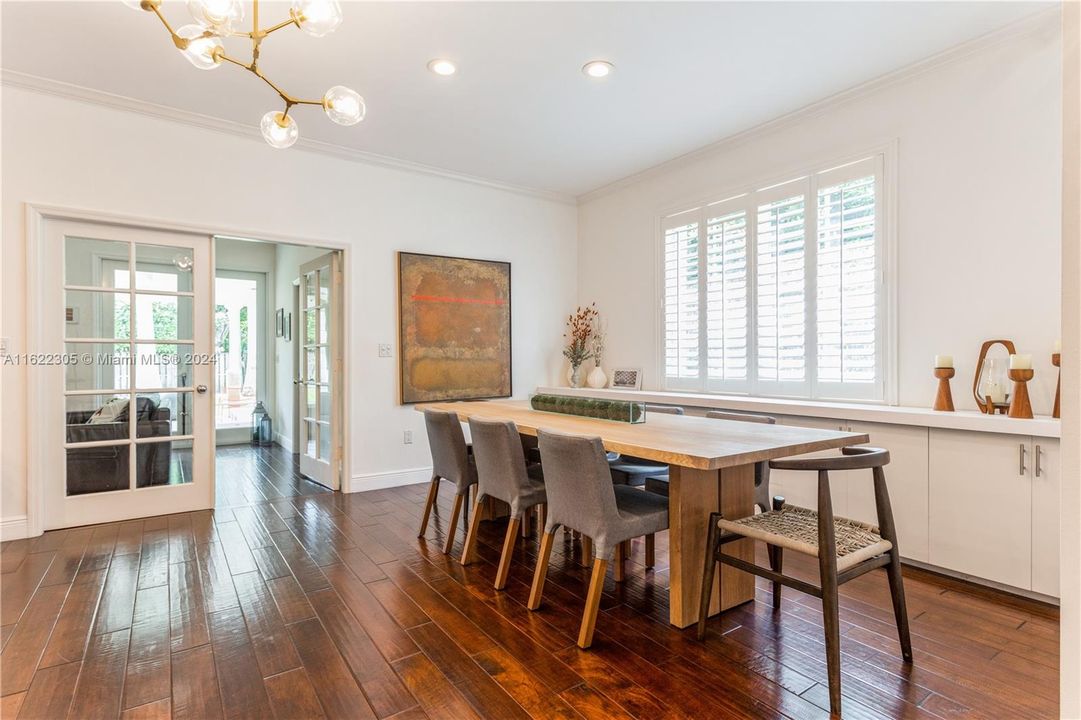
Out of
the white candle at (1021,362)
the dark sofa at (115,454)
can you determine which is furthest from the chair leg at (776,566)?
the dark sofa at (115,454)

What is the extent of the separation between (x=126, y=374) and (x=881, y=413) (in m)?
4.73

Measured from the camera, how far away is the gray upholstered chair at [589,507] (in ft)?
6.84

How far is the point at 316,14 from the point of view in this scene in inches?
71.6

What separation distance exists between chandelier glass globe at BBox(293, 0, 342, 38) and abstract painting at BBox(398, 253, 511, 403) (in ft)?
9.47

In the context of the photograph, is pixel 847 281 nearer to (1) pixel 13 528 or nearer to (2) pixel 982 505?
(2) pixel 982 505

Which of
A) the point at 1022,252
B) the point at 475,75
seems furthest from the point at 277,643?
the point at 1022,252

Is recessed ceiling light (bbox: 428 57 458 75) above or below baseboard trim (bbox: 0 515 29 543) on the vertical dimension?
above

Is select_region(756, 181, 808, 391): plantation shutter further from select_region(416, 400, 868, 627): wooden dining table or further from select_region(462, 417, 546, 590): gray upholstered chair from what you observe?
select_region(462, 417, 546, 590): gray upholstered chair

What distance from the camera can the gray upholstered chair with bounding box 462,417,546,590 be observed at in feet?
8.55

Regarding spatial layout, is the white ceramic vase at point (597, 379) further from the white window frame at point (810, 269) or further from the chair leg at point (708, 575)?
the chair leg at point (708, 575)

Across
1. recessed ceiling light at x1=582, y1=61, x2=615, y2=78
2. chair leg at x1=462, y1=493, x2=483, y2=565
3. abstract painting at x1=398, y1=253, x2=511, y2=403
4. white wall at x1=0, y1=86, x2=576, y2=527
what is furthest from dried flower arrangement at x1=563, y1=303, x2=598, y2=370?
chair leg at x1=462, y1=493, x2=483, y2=565

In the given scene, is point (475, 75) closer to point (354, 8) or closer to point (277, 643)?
A: point (354, 8)

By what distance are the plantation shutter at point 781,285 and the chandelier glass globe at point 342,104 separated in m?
2.97

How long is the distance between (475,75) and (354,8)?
2.65 ft
